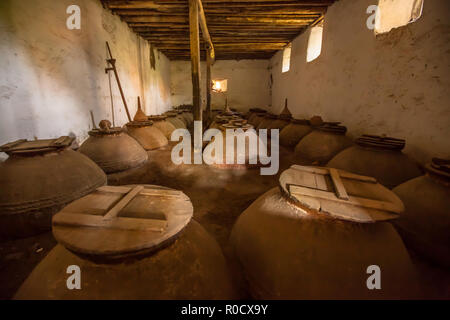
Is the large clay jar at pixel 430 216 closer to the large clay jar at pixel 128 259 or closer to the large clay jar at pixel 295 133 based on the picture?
the large clay jar at pixel 128 259

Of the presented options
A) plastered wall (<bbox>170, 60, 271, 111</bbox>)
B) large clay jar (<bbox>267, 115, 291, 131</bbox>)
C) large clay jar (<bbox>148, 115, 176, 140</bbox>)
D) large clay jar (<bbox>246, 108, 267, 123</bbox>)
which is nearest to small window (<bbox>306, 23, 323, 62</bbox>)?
large clay jar (<bbox>267, 115, 291, 131</bbox>)

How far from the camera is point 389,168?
10.1 feet

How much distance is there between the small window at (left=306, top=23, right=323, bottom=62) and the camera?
772cm

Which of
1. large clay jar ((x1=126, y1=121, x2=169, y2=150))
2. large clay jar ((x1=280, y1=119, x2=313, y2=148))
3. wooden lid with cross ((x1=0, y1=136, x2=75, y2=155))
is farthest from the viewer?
large clay jar ((x1=280, y1=119, x2=313, y2=148))

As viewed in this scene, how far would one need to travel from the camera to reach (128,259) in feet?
3.97

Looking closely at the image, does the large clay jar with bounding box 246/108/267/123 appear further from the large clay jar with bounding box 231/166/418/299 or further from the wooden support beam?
the large clay jar with bounding box 231/166/418/299

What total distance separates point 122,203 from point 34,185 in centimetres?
169

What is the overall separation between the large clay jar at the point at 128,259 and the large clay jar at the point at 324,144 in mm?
3804

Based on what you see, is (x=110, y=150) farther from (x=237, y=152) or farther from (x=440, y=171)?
(x=440, y=171)

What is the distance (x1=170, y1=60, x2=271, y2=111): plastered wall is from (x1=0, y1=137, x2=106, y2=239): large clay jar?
45.2 feet

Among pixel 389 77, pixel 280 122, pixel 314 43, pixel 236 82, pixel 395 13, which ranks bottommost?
pixel 280 122

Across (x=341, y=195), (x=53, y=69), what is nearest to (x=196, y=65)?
(x=53, y=69)

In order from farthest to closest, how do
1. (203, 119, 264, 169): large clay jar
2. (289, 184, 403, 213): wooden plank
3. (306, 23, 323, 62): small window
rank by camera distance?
(306, 23, 323, 62): small window
(203, 119, 264, 169): large clay jar
(289, 184, 403, 213): wooden plank

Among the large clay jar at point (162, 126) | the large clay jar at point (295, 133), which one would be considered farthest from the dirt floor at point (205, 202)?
the large clay jar at point (162, 126)
